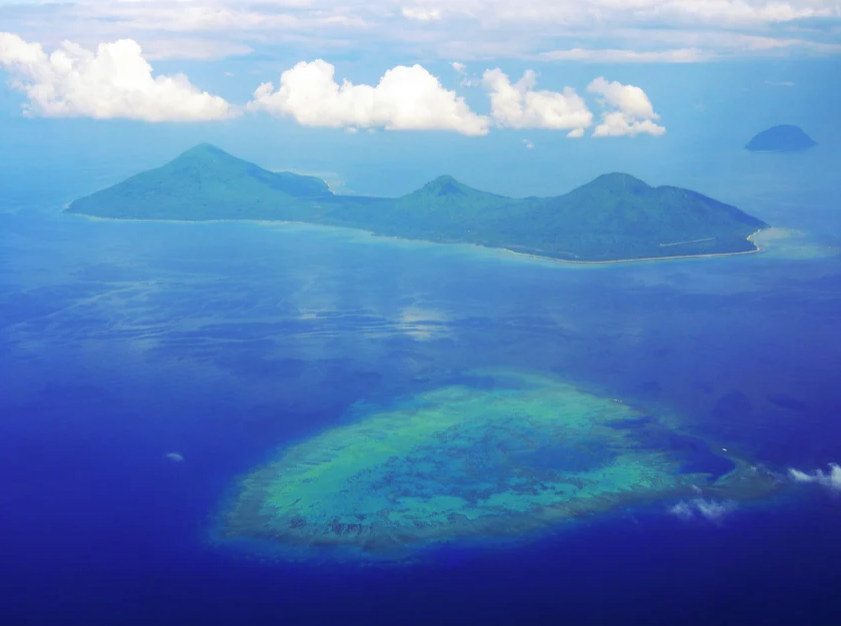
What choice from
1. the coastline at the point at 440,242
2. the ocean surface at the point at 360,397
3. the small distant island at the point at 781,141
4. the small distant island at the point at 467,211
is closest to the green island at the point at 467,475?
the ocean surface at the point at 360,397

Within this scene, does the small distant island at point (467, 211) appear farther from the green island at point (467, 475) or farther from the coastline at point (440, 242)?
the green island at point (467, 475)

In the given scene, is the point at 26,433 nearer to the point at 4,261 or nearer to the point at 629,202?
the point at 4,261

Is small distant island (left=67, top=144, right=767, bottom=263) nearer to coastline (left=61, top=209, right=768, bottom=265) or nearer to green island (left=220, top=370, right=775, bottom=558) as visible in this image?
coastline (left=61, top=209, right=768, bottom=265)

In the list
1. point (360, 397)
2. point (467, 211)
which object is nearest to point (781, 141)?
point (467, 211)

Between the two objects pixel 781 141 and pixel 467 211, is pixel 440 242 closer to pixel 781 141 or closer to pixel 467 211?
pixel 467 211

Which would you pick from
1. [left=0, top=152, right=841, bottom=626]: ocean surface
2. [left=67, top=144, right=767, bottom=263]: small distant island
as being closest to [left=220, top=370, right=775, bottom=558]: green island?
[left=0, top=152, right=841, bottom=626]: ocean surface
